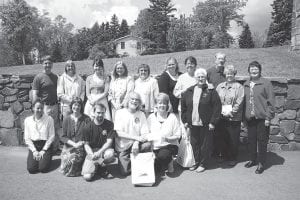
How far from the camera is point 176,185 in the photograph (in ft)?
14.4

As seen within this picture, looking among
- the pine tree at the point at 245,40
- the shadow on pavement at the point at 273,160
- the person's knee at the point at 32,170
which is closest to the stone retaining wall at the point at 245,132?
the shadow on pavement at the point at 273,160

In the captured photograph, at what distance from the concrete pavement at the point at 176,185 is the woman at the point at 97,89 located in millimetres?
1271

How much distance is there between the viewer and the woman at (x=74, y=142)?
187 inches

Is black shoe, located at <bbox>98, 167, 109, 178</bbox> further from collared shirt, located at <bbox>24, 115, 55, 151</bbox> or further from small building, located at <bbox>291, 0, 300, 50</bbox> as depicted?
small building, located at <bbox>291, 0, 300, 50</bbox>

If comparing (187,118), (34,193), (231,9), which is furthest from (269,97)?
(231,9)

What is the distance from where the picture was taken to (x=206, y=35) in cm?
4325

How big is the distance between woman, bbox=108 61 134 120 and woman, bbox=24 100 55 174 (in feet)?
4.15

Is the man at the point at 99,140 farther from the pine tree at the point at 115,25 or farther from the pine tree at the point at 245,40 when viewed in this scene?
the pine tree at the point at 115,25

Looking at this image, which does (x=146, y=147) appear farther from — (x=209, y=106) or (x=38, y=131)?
(x=38, y=131)

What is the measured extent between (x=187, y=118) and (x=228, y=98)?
82 centimetres

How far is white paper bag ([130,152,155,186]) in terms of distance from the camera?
4.38 metres

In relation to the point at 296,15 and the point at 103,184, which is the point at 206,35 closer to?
the point at 296,15

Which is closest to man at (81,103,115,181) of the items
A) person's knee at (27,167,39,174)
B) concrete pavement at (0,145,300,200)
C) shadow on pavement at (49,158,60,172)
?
concrete pavement at (0,145,300,200)

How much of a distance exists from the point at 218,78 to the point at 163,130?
1605 millimetres
